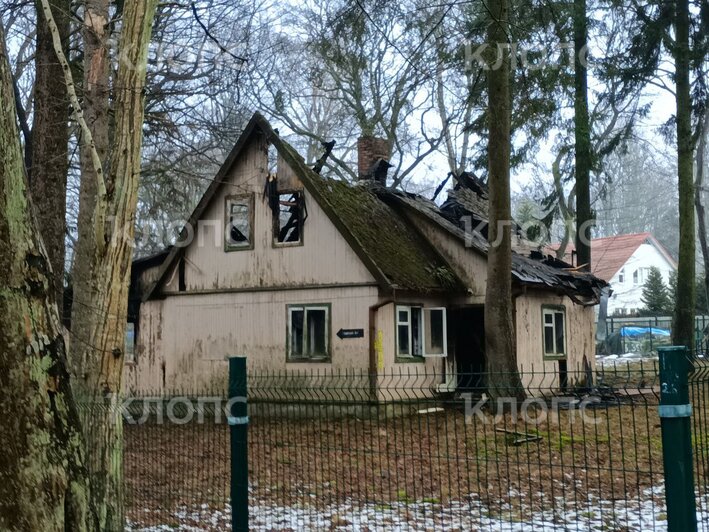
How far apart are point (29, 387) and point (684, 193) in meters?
23.7

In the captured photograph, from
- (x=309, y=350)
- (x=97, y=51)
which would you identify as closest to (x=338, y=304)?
(x=309, y=350)

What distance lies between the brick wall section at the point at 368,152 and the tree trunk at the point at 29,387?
1912 cm

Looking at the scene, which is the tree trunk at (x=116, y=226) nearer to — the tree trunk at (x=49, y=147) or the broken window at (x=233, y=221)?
the tree trunk at (x=49, y=147)

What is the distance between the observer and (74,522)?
4.54 m

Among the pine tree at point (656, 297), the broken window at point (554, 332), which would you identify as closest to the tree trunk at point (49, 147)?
the broken window at point (554, 332)

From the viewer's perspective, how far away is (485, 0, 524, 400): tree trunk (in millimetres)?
16875

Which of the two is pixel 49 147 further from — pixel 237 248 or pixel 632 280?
pixel 632 280

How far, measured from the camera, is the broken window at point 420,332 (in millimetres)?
19391

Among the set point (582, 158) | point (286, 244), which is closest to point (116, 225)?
point (286, 244)

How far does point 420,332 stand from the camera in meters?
20.0

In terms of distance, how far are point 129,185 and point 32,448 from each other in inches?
150

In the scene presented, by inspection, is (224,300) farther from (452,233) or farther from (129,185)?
(129,185)

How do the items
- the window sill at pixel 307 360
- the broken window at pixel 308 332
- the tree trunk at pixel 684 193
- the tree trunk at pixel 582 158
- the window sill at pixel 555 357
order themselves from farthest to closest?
the tree trunk at pixel 582 158, the tree trunk at pixel 684 193, the window sill at pixel 555 357, the broken window at pixel 308 332, the window sill at pixel 307 360

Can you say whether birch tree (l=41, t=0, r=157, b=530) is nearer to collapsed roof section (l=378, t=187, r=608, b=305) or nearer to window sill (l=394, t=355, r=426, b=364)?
window sill (l=394, t=355, r=426, b=364)
